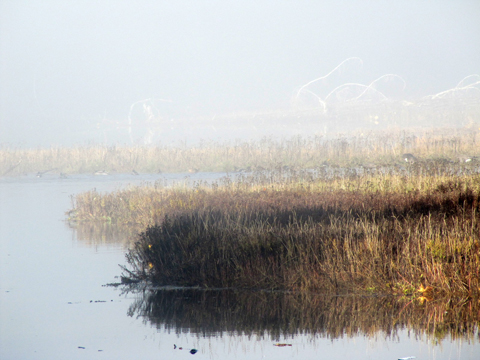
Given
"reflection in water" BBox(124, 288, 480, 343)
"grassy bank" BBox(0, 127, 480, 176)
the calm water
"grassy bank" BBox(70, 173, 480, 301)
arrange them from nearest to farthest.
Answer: the calm water → "reflection in water" BBox(124, 288, 480, 343) → "grassy bank" BBox(70, 173, 480, 301) → "grassy bank" BBox(0, 127, 480, 176)

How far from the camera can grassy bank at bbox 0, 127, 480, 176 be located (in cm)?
3894

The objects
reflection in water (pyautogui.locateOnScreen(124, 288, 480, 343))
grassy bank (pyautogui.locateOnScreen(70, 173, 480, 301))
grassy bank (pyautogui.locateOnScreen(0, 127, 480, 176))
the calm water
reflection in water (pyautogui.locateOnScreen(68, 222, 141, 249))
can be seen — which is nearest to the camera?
the calm water

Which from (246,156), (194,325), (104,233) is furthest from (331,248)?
(246,156)

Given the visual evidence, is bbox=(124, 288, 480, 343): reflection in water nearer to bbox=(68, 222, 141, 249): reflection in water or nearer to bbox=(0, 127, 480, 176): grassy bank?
bbox=(68, 222, 141, 249): reflection in water

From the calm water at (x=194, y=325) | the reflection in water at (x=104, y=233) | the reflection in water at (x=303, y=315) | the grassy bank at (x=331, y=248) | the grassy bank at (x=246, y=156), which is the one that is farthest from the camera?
the grassy bank at (x=246, y=156)

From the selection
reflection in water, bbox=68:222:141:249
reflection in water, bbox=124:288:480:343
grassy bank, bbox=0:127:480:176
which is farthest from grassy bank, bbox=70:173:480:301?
grassy bank, bbox=0:127:480:176

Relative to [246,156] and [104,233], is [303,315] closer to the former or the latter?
[104,233]

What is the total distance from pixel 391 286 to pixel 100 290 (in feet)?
17.4

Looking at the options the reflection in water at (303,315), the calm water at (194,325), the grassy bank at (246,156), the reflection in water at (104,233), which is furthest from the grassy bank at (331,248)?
the grassy bank at (246,156)

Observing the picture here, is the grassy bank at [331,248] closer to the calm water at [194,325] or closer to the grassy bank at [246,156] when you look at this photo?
the calm water at [194,325]

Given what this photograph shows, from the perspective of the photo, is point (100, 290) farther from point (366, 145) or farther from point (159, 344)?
point (366, 145)

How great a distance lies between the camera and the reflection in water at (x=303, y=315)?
8.87 m

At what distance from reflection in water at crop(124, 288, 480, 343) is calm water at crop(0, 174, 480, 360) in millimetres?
15

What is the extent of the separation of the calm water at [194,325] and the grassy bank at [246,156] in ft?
85.9
